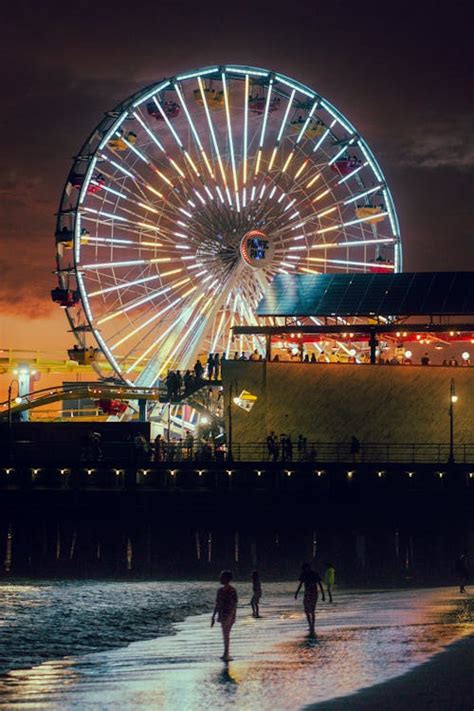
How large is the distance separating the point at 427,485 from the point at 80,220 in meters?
22.9

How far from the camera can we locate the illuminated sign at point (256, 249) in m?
66.9

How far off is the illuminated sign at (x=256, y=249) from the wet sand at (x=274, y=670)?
119 feet

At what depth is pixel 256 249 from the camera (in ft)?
221

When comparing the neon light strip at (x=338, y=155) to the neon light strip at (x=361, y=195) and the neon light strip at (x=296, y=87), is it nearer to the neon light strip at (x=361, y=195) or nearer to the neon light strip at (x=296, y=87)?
the neon light strip at (x=361, y=195)

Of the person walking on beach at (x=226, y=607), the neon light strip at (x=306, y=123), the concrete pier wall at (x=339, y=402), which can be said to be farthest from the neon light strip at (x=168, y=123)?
the person walking on beach at (x=226, y=607)

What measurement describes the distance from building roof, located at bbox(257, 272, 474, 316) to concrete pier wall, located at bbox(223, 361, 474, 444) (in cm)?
388

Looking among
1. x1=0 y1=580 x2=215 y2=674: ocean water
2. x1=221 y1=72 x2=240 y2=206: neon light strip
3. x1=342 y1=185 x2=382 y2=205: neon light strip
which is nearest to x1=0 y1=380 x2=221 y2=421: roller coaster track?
x1=221 y1=72 x2=240 y2=206: neon light strip

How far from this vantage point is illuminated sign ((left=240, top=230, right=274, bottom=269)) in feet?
219

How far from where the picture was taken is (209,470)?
55.1 metres

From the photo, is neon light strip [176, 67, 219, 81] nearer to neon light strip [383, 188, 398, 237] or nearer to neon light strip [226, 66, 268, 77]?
neon light strip [226, 66, 268, 77]

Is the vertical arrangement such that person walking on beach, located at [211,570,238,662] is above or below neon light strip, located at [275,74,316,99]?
below

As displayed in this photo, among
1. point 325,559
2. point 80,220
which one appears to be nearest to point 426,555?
point 325,559

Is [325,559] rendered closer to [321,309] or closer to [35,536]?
[35,536]

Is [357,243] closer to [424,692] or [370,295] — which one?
[370,295]
